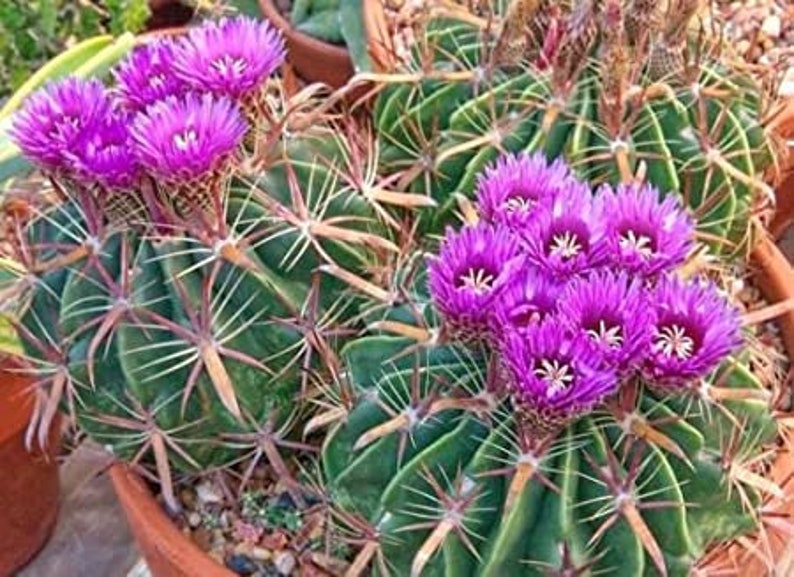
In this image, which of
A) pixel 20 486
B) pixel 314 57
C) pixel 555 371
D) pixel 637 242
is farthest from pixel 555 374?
pixel 314 57

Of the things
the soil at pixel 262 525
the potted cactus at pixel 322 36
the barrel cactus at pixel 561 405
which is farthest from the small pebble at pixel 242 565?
the potted cactus at pixel 322 36

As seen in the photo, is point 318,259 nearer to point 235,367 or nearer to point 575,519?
point 235,367

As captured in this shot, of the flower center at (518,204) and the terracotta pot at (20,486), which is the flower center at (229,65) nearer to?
the flower center at (518,204)

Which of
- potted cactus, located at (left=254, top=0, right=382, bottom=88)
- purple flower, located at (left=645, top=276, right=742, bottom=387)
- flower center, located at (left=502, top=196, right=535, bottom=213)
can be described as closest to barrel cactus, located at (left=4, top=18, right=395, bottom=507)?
flower center, located at (left=502, top=196, right=535, bottom=213)

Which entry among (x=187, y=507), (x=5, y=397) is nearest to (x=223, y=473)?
(x=187, y=507)

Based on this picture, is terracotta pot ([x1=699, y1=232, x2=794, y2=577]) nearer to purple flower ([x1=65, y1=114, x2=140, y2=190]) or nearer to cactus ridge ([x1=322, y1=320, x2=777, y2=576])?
cactus ridge ([x1=322, y1=320, x2=777, y2=576])
